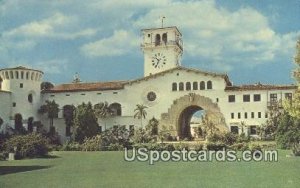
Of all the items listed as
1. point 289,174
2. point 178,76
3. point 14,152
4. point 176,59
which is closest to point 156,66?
point 176,59

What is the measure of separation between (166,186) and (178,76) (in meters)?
28.0

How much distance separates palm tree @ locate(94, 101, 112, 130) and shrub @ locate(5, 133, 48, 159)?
46.1 ft

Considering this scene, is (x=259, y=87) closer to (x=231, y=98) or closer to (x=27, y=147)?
(x=231, y=98)

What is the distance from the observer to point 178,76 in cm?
4009

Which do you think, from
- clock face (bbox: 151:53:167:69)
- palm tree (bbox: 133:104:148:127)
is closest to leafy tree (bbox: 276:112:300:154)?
palm tree (bbox: 133:104:148:127)

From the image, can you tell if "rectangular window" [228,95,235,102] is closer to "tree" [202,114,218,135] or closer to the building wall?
"tree" [202,114,218,135]

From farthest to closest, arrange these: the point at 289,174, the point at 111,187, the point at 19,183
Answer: the point at 289,174 → the point at 19,183 → the point at 111,187

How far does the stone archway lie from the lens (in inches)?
1529

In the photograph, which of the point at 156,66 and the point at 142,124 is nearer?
the point at 142,124

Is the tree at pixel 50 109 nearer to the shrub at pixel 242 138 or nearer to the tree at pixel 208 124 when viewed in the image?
the tree at pixel 208 124

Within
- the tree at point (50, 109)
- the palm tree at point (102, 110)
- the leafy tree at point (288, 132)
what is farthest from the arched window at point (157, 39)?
the leafy tree at point (288, 132)

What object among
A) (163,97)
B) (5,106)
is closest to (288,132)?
(163,97)

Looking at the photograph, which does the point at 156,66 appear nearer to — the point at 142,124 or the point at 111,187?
the point at 142,124

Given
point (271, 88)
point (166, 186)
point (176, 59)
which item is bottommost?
point (166, 186)
